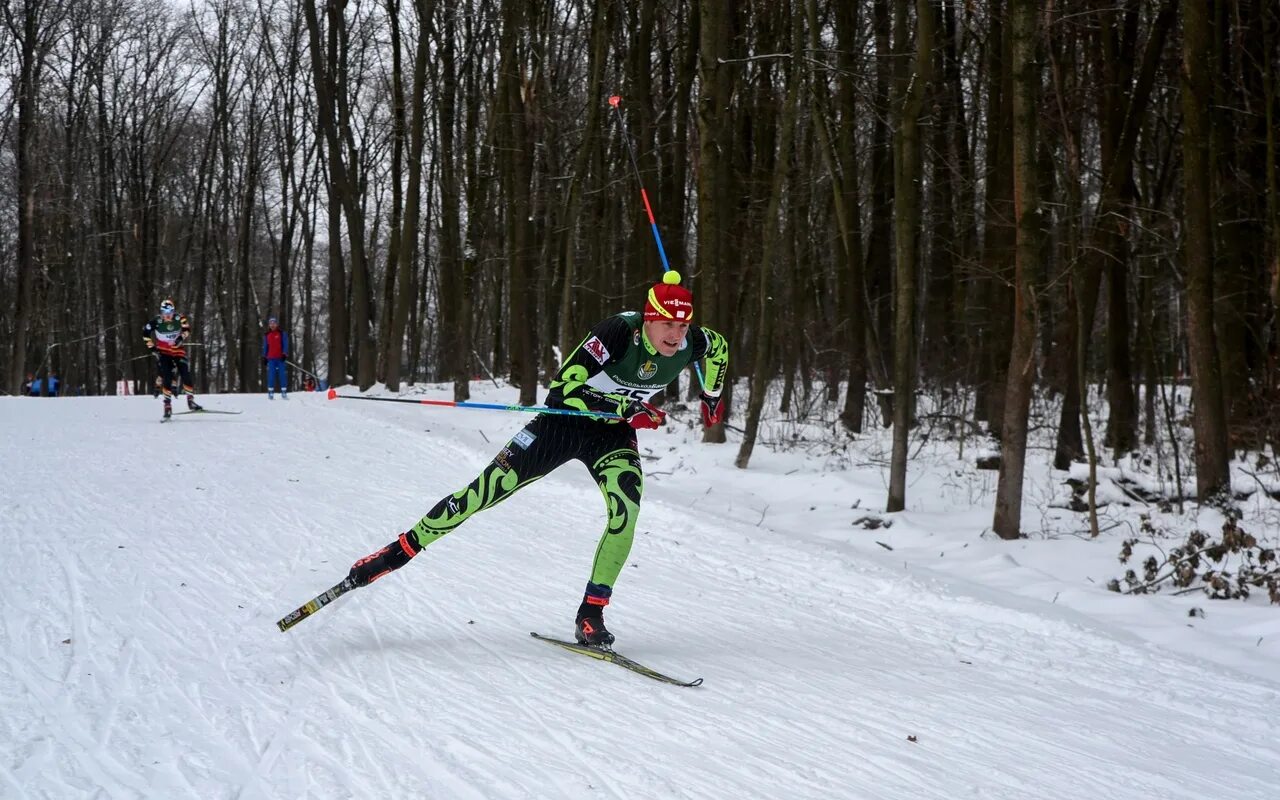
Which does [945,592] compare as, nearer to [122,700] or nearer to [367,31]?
[122,700]

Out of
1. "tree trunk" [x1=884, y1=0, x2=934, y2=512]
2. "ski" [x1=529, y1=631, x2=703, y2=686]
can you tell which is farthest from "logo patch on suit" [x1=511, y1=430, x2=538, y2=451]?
"tree trunk" [x1=884, y1=0, x2=934, y2=512]

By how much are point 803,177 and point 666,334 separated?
15.5 metres

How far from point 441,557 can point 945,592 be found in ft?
13.3

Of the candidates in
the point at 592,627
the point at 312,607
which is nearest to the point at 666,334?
the point at 592,627

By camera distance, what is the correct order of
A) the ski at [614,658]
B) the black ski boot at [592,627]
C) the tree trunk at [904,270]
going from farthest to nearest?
→ the tree trunk at [904,270] → the black ski boot at [592,627] → the ski at [614,658]

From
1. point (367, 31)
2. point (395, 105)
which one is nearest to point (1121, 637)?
point (395, 105)

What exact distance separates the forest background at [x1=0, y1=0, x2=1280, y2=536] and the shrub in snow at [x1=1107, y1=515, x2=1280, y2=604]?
1354mm

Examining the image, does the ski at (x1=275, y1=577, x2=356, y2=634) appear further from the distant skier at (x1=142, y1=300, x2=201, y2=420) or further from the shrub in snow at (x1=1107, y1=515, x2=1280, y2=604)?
the distant skier at (x1=142, y1=300, x2=201, y2=420)

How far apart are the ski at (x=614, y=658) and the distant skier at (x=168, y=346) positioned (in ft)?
46.5

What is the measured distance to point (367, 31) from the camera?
1302 inches

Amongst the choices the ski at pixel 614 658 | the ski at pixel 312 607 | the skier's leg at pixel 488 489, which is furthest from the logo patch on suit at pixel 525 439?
the ski at pixel 312 607

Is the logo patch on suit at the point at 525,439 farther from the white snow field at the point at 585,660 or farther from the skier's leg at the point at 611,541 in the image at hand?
the white snow field at the point at 585,660

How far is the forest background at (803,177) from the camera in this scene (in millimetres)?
10594

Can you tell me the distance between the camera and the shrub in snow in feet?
24.7
